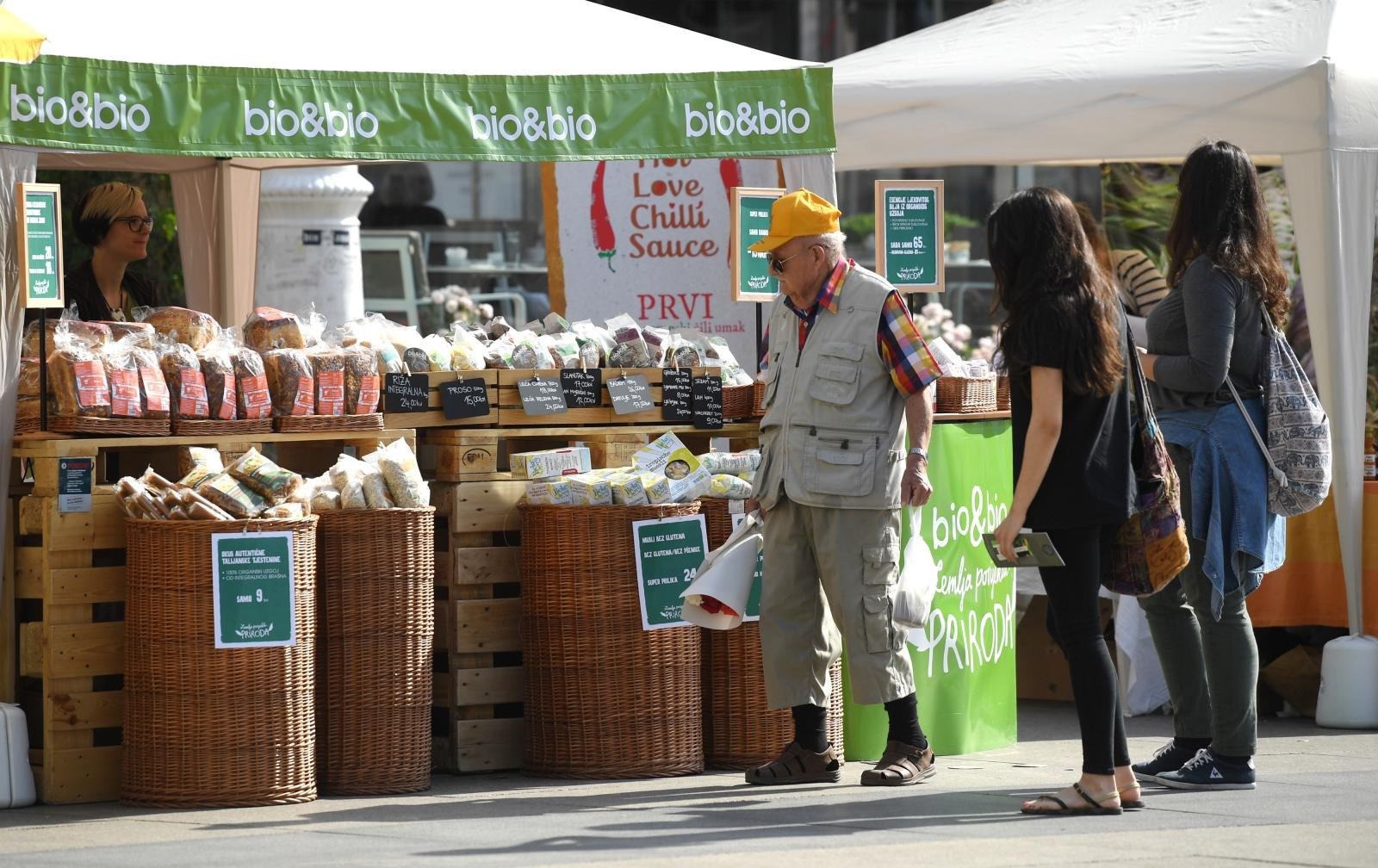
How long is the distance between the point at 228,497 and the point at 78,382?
22.8 inches

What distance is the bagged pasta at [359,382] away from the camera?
669 cm

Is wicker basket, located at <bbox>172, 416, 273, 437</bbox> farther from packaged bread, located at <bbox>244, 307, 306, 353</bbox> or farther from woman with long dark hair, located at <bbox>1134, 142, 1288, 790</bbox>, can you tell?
woman with long dark hair, located at <bbox>1134, 142, 1288, 790</bbox>

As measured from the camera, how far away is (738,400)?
291 inches

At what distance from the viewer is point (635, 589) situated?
265 inches

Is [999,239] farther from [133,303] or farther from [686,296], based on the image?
[686,296]

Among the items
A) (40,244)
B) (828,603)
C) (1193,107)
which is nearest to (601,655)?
(828,603)

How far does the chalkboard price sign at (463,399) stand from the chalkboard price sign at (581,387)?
1.00ft

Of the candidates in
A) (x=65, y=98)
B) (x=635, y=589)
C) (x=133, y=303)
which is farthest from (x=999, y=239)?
(x=133, y=303)

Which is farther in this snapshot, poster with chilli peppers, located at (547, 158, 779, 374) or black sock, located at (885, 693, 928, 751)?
poster with chilli peppers, located at (547, 158, 779, 374)

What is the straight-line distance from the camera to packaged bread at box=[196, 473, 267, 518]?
6.20m

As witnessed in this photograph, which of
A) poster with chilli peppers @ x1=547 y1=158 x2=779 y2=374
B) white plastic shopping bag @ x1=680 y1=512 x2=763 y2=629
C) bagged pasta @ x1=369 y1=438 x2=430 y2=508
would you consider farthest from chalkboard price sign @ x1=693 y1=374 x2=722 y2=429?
poster with chilli peppers @ x1=547 y1=158 x2=779 y2=374

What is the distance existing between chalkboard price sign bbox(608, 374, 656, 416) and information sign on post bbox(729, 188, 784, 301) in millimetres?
468

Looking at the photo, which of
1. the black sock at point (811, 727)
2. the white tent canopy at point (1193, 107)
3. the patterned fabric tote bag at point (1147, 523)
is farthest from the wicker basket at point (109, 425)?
the white tent canopy at point (1193, 107)

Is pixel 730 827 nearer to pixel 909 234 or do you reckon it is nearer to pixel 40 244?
pixel 909 234
